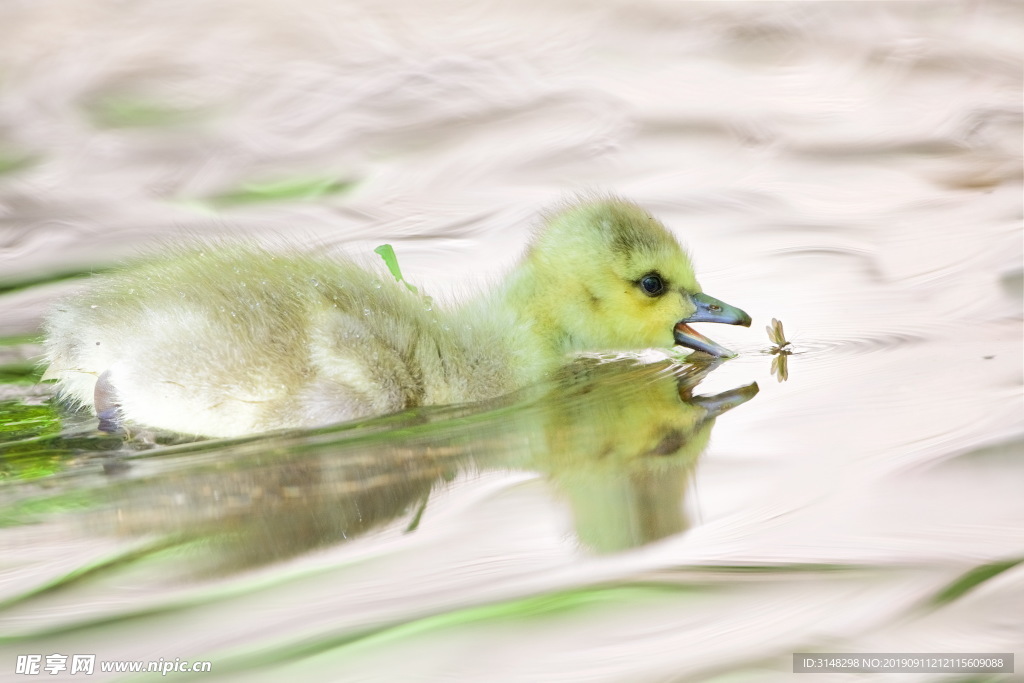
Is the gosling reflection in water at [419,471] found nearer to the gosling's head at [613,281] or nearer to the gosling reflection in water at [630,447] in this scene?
the gosling reflection in water at [630,447]

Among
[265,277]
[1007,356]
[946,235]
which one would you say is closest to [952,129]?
[946,235]

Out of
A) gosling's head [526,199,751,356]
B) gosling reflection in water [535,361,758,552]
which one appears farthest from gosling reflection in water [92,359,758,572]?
gosling's head [526,199,751,356]

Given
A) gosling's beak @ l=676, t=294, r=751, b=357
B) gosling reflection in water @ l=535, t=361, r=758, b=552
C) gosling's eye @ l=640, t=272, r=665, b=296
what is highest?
gosling's eye @ l=640, t=272, r=665, b=296

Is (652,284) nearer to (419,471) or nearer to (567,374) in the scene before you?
(567,374)

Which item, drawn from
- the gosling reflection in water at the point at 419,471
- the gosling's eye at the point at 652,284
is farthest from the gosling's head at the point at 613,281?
the gosling reflection in water at the point at 419,471

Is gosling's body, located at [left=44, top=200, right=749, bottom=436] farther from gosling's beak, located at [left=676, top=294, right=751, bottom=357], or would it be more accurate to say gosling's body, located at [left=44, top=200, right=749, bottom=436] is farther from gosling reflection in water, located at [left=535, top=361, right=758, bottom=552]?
gosling's beak, located at [left=676, top=294, right=751, bottom=357]

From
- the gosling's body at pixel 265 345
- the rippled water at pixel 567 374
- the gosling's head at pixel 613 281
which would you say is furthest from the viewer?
the gosling's head at pixel 613 281

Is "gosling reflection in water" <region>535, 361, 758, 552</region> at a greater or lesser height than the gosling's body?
lesser
